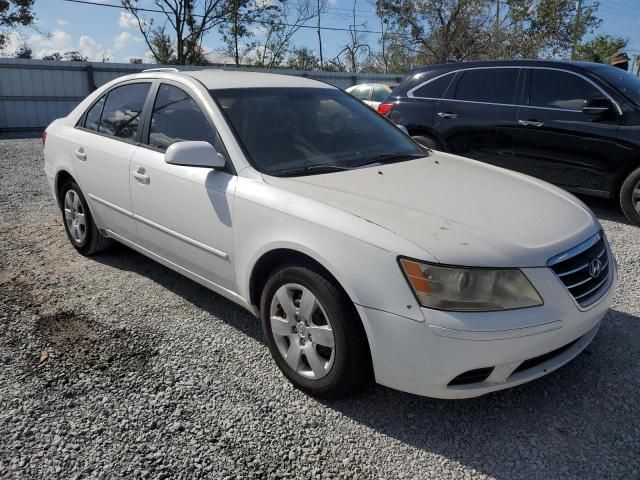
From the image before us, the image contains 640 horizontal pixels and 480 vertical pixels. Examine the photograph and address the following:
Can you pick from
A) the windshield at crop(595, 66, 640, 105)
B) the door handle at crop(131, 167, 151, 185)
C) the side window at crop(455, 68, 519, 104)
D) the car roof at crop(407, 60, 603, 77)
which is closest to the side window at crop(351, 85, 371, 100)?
the car roof at crop(407, 60, 603, 77)

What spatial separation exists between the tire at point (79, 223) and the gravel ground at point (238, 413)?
0.93 meters

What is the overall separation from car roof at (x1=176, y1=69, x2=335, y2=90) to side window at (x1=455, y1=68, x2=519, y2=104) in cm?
323

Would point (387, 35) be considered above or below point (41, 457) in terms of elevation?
above

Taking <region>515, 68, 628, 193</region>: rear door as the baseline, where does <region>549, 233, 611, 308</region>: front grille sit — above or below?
below

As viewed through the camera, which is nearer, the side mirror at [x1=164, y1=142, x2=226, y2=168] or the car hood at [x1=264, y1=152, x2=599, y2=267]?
the car hood at [x1=264, y1=152, x2=599, y2=267]

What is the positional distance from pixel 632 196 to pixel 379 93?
31.2ft

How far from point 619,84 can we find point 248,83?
4.28m

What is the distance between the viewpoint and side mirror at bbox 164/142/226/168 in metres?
2.94

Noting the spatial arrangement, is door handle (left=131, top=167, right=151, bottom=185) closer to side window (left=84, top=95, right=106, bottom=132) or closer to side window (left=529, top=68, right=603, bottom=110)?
side window (left=84, top=95, right=106, bottom=132)

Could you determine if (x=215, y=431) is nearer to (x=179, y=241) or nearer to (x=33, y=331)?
(x=179, y=241)

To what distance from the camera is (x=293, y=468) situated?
2.29 m

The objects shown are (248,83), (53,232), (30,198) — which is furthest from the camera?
(30,198)

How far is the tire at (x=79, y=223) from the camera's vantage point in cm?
456

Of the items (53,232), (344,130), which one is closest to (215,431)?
(344,130)
